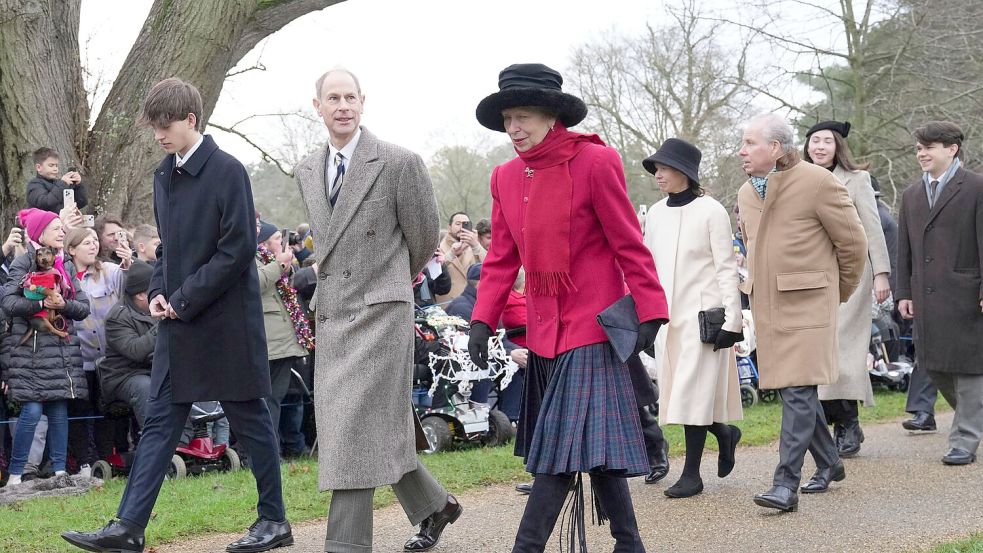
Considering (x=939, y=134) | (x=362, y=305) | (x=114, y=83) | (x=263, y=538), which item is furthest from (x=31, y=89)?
(x=939, y=134)

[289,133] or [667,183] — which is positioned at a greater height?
[289,133]

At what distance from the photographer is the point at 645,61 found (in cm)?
3152

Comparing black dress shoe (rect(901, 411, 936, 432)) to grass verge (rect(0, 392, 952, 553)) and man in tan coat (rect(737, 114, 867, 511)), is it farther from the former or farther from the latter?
man in tan coat (rect(737, 114, 867, 511))

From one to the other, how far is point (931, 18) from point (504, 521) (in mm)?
18353

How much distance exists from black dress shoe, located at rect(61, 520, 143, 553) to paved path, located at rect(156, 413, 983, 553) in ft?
1.55

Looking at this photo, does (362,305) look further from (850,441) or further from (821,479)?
(850,441)

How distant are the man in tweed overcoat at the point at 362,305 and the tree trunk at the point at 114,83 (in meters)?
6.49

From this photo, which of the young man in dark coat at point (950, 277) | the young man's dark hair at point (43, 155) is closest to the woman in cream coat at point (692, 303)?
the young man in dark coat at point (950, 277)

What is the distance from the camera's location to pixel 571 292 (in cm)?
457

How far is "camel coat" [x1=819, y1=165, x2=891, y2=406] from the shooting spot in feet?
25.5

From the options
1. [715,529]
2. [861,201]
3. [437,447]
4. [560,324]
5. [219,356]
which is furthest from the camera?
[437,447]

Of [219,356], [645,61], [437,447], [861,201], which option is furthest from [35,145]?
[645,61]

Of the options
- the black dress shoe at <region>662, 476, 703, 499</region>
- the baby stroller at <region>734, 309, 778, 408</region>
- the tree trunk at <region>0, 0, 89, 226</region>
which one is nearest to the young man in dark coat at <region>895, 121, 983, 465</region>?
the black dress shoe at <region>662, 476, 703, 499</region>

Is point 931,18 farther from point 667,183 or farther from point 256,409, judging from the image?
point 256,409
